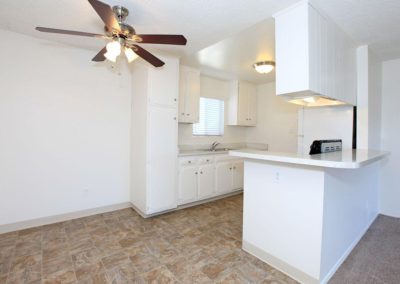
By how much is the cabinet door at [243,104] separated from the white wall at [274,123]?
0.40 m

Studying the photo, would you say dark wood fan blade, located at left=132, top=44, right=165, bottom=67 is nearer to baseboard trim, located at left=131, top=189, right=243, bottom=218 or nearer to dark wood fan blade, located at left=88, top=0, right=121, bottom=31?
dark wood fan blade, located at left=88, top=0, right=121, bottom=31

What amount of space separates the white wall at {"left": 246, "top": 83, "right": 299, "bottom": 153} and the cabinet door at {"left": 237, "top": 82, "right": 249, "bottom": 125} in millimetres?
402

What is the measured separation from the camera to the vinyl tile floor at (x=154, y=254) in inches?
71.7

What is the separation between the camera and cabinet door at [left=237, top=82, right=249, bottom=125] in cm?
466

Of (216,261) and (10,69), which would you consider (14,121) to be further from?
(216,261)

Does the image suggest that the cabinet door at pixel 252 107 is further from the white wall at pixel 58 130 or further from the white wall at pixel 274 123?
the white wall at pixel 58 130

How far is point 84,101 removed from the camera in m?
3.05

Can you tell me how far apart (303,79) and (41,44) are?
3.27m

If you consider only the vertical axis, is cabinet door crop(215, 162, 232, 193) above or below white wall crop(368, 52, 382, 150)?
below

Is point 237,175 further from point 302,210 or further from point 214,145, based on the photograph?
point 302,210

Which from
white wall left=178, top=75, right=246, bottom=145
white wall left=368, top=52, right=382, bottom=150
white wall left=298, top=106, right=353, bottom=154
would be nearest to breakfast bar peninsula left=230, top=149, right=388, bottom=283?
Answer: white wall left=298, top=106, right=353, bottom=154

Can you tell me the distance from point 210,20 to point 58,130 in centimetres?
248

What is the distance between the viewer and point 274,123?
15.4 ft

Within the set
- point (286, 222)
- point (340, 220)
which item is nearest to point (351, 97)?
point (340, 220)
